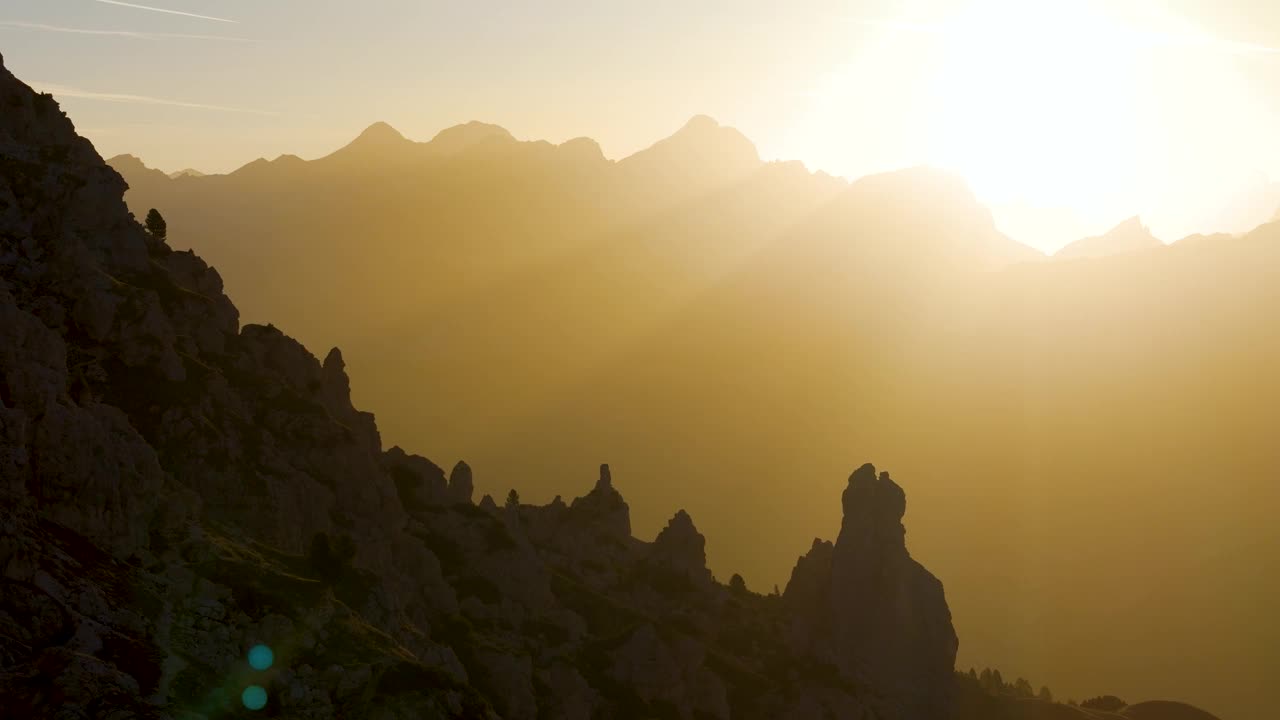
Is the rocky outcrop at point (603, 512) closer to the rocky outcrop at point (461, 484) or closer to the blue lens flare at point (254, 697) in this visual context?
the rocky outcrop at point (461, 484)

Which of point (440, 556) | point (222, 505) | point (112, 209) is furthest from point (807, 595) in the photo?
point (112, 209)

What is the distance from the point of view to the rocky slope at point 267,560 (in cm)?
6175

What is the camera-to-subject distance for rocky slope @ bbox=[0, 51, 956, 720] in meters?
61.8

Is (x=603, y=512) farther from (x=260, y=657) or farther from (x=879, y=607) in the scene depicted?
(x=260, y=657)

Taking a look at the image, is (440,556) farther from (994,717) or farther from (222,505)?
(994,717)

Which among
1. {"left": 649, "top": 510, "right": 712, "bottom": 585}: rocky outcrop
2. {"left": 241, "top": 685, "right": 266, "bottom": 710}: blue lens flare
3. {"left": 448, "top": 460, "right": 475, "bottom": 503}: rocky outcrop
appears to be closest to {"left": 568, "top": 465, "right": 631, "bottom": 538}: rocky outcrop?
{"left": 649, "top": 510, "right": 712, "bottom": 585}: rocky outcrop

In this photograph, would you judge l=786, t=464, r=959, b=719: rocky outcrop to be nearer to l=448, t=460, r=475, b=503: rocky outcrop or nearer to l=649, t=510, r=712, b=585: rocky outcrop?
l=649, t=510, r=712, b=585: rocky outcrop

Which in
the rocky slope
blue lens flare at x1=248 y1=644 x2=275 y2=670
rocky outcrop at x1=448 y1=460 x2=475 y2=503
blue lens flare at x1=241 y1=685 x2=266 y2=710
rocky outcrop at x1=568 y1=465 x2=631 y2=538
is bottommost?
blue lens flare at x1=241 y1=685 x2=266 y2=710

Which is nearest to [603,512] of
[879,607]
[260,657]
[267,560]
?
[879,607]

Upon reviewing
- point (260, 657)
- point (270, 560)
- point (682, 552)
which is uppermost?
point (682, 552)

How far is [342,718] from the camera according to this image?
227 ft

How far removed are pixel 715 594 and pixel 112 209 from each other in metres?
109

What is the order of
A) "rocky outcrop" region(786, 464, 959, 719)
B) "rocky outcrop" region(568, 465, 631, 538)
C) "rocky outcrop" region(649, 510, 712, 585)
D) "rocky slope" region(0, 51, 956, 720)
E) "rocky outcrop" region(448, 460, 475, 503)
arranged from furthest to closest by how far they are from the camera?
"rocky outcrop" region(568, 465, 631, 538)
"rocky outcrop" region(786, 464, 959, 719)
"rocky outcrop" region(649, 510, 712, 585)
"rocky outcrop" region(448, 460, 475, 503)
"rocky slope" region(0, 51, 956, 720)

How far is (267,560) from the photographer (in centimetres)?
8381
